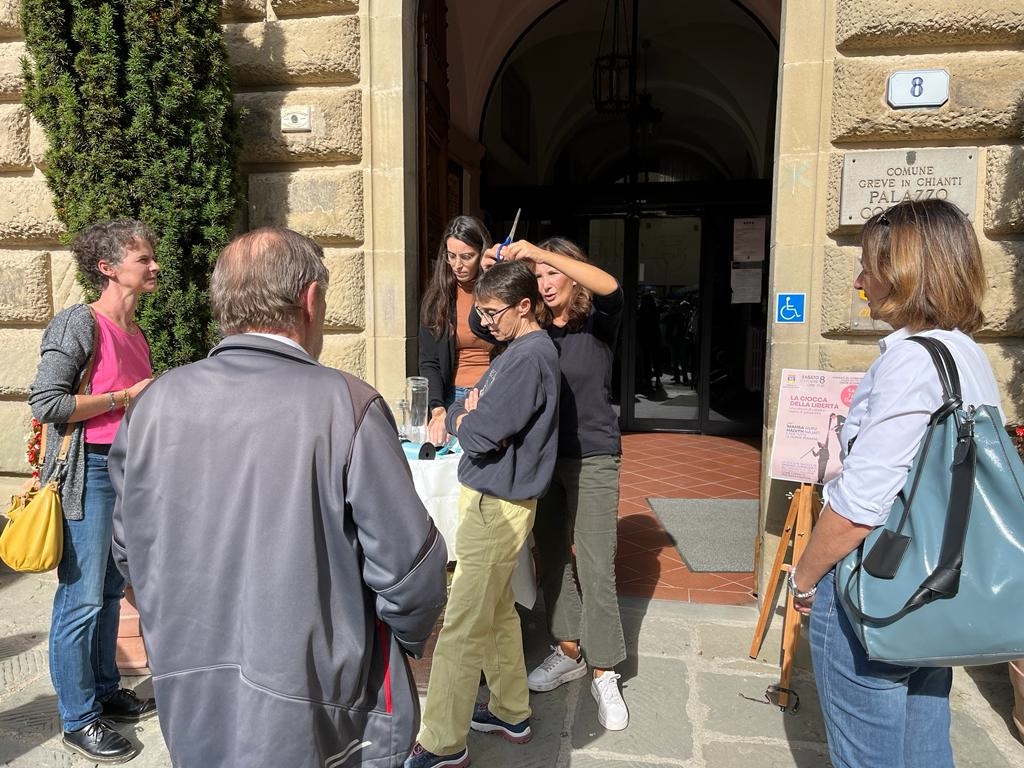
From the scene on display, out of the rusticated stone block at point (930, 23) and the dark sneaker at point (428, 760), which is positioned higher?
the rusticated stone block at point (930, 23)

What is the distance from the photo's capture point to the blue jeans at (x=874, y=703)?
1.58 meters

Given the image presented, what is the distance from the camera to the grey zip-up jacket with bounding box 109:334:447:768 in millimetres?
1358

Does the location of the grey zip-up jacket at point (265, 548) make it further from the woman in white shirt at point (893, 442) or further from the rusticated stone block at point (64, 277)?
the rusticated stone block at point (64, 277)

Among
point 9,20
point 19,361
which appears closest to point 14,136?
point 9,20

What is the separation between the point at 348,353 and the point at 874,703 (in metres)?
3.05

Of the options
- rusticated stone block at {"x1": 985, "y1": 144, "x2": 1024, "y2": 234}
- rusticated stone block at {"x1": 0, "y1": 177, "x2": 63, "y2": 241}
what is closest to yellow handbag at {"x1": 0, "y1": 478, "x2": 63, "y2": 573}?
rusticated stone block at {"x1": 0, "y1": 177, "x2": 63, "y2": 241}

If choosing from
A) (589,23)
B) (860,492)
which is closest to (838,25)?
(860,492)

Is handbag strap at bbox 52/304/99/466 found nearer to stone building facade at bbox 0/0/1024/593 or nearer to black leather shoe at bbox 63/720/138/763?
black leather shoe at bbox 63/720/138/763

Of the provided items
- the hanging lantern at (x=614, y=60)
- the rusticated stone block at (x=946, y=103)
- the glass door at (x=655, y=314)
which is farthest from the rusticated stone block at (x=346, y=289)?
the hanging lantern at (x=614, y=60)

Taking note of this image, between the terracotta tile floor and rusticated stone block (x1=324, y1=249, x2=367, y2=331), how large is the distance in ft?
6.78

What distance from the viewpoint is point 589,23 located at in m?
9.29

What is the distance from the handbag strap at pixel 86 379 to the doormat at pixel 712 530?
323 cm

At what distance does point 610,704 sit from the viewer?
2.81 metres

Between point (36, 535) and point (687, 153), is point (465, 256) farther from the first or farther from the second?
point (687, 153)
